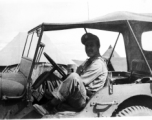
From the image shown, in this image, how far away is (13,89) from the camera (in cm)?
254

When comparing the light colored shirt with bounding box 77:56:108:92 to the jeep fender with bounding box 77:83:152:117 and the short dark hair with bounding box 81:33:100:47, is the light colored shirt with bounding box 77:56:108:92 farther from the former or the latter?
the short dark hair with bounding box 81:33:100:47

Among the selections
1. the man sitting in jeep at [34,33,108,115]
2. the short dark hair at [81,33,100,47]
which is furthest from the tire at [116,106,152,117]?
the short dark hair at [81,33,100,47]

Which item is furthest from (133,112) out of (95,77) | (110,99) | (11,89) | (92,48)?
(11,89)

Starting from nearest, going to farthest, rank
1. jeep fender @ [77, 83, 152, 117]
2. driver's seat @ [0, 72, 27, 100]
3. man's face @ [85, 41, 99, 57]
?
1. jeep fender @ [77, 83, 152, 117]
2. driver's seat @ [0, 72, 27, 100]
3. man's face @ [85, 41, 99, 57]

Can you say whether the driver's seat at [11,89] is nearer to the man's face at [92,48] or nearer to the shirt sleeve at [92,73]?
the shirt sleeve at [92,73]

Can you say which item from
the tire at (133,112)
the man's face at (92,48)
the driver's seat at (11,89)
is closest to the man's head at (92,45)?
the man's face at (92,48)

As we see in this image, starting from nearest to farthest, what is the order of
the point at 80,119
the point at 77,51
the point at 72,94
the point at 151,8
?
the point at 80,119
the point at 72,94
the point at 151,8
the point at 77,51

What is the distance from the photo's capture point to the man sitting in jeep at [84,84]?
2.41 metres

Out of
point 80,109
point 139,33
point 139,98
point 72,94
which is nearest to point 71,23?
point 72,94

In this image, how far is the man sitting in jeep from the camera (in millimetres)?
2414

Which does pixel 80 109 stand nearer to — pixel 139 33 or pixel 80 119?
pixel 80 119

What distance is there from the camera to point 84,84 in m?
2.54

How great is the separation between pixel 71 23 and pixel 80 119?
1157mm

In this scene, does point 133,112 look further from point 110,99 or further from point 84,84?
point 84,84
